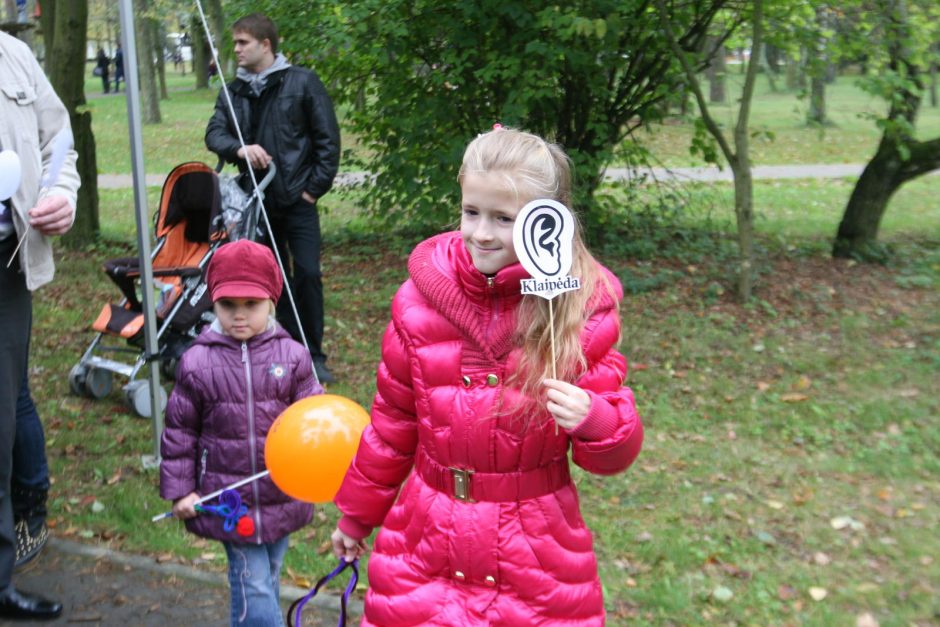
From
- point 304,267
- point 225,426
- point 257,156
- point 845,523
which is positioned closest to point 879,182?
point 845,523

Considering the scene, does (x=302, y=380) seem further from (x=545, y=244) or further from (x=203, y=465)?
(x=545, y=244)

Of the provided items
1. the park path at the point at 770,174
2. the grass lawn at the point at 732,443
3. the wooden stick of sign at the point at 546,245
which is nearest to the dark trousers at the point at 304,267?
the grass lawn at the point at 732,443

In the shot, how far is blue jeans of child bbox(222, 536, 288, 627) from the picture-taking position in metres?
3.54

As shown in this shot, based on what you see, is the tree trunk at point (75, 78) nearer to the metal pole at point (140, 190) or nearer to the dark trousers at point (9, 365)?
the metal pole at point (140, 190)

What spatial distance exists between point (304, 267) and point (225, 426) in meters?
3.52

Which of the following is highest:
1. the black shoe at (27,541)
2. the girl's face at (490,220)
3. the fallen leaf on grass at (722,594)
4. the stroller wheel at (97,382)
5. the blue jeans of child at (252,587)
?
the girl's face at (490,220)

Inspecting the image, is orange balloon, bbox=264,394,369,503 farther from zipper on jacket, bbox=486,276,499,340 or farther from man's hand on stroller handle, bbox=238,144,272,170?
man's hand on stroller handle, bbox=238,144,272,170

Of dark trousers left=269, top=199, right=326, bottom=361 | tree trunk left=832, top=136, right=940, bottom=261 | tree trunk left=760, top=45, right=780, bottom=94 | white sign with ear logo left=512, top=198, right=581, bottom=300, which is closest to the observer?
white sign with ear logo left=512, top=198, right=581, bottom=300

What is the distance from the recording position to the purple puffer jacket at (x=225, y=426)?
3512 mm

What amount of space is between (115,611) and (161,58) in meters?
33.3

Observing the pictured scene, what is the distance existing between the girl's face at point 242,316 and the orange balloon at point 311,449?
0.35 metres

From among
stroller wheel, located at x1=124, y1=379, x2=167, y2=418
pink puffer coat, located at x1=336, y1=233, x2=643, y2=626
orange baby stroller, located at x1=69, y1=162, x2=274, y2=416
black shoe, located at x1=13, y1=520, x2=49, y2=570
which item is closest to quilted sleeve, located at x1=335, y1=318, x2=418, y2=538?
pink puffer coat, located at x1=336, y1=233, x2=643, y2=626

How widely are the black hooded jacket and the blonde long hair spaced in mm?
4458

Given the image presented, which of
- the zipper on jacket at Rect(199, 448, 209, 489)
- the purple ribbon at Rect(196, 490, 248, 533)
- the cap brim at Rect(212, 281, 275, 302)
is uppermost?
the cap brim at Rect(212, 281, 275, 302)
